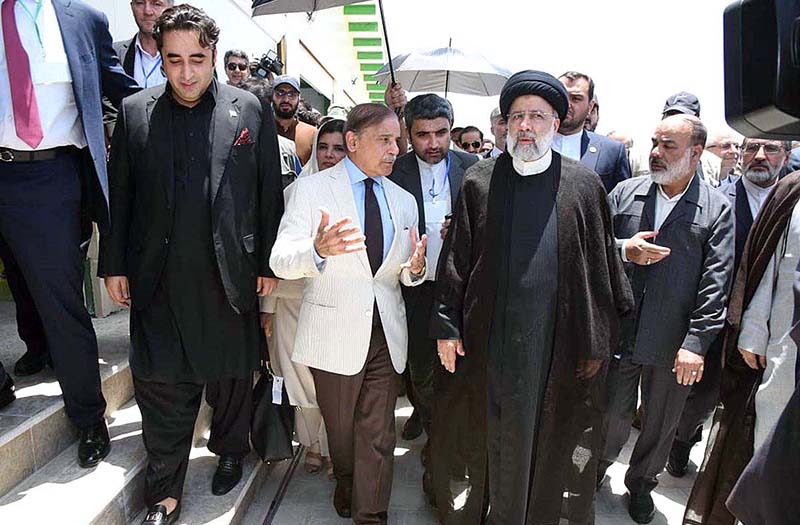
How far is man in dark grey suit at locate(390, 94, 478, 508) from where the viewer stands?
116 inches

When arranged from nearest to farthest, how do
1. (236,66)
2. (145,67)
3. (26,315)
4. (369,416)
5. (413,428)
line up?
(369,416)
(26,315)
(145,67)
(413,428)
(236,66)

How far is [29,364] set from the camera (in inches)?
108

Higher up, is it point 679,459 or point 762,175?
point 762,175

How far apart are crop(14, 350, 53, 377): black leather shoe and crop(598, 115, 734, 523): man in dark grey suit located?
9.67ft

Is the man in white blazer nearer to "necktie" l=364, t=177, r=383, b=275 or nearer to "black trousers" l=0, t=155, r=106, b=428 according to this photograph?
"necktie" l=364, t=177, r=383, b=275

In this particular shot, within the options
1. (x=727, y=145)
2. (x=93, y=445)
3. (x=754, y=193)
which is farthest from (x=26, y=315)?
(x=727, y=145)

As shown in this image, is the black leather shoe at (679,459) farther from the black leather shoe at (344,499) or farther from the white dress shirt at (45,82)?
the white dress shirt at (45,82)

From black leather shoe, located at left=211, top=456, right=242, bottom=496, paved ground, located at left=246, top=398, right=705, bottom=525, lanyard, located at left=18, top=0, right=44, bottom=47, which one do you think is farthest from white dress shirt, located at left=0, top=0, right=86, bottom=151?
paved ground, located at left=246, top=398, right=705, bottom=525

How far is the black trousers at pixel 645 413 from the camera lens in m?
2.77

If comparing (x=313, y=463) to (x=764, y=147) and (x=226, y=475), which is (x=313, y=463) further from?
(x=764, y=147)

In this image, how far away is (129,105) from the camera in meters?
2.25

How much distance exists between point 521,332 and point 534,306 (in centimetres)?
12

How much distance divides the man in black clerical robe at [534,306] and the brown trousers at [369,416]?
0.32 metres

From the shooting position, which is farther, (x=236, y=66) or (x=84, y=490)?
(x=236, y=66)
